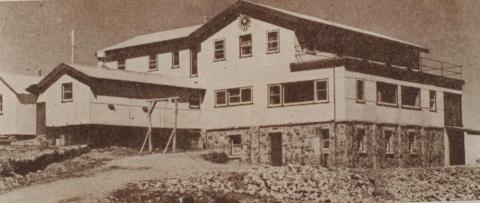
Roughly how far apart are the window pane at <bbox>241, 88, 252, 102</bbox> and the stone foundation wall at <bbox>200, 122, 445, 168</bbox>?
93 centimetres

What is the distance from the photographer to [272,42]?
24859 millimetres

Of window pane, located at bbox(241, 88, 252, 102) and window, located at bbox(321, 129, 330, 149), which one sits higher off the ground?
window pane, located at bbox(241, 88, 252, 102)

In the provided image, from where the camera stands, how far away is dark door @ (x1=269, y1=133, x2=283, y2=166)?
24484mm

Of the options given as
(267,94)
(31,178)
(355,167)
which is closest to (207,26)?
(267,94)

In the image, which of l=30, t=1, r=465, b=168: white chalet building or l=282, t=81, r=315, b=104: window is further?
l=282, t=81, r=315, b=104: window

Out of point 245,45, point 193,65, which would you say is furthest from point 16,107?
point 245,45

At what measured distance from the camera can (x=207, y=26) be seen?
86.2 feet

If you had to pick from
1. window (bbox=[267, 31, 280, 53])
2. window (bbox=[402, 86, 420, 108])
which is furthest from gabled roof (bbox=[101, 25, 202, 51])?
window (bbox=[402, 86, 420, 108])

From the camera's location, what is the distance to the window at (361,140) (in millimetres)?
23484

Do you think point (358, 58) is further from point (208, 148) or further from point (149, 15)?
point (149, 15)

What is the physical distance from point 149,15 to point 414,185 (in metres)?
7.78

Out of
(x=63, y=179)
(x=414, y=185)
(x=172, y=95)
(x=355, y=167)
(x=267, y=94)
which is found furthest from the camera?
(x=172, y=95)

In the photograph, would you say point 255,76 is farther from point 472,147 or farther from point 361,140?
point 472,147

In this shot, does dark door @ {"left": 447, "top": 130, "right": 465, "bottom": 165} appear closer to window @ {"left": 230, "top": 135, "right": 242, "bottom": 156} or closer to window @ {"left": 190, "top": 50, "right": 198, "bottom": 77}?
window @ {"left": 230, "top": 135, "right": 242, "bottom": 156}
